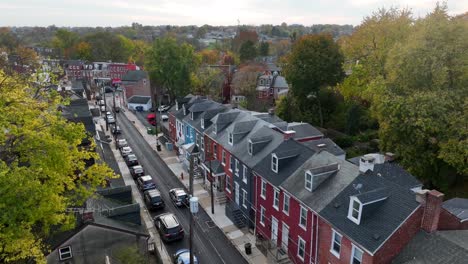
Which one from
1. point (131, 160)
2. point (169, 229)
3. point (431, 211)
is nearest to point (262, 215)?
point (169, 229)

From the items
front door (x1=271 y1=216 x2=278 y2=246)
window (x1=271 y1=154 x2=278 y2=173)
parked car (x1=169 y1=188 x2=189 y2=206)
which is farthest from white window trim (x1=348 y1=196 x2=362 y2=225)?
parked car (x1=169 y1=188 x2=189 y2=206)

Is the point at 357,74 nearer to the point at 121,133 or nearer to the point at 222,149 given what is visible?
the point at 222,149

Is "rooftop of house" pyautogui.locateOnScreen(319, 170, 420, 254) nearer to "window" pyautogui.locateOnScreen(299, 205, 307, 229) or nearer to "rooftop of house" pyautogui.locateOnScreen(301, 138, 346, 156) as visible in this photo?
"window" pyautogui.locateOnScreen(299, 205, 307, 229)

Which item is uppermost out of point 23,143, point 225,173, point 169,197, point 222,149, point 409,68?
point 409,68

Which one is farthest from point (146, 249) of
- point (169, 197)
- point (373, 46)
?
point (373, 46)

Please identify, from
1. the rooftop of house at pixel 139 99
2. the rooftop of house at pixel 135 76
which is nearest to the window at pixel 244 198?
the rooftop of house at pixel 139 99

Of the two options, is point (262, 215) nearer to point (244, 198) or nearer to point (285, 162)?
point (244, 198)

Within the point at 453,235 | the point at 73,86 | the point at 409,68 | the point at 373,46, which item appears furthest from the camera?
the point at 73,86
